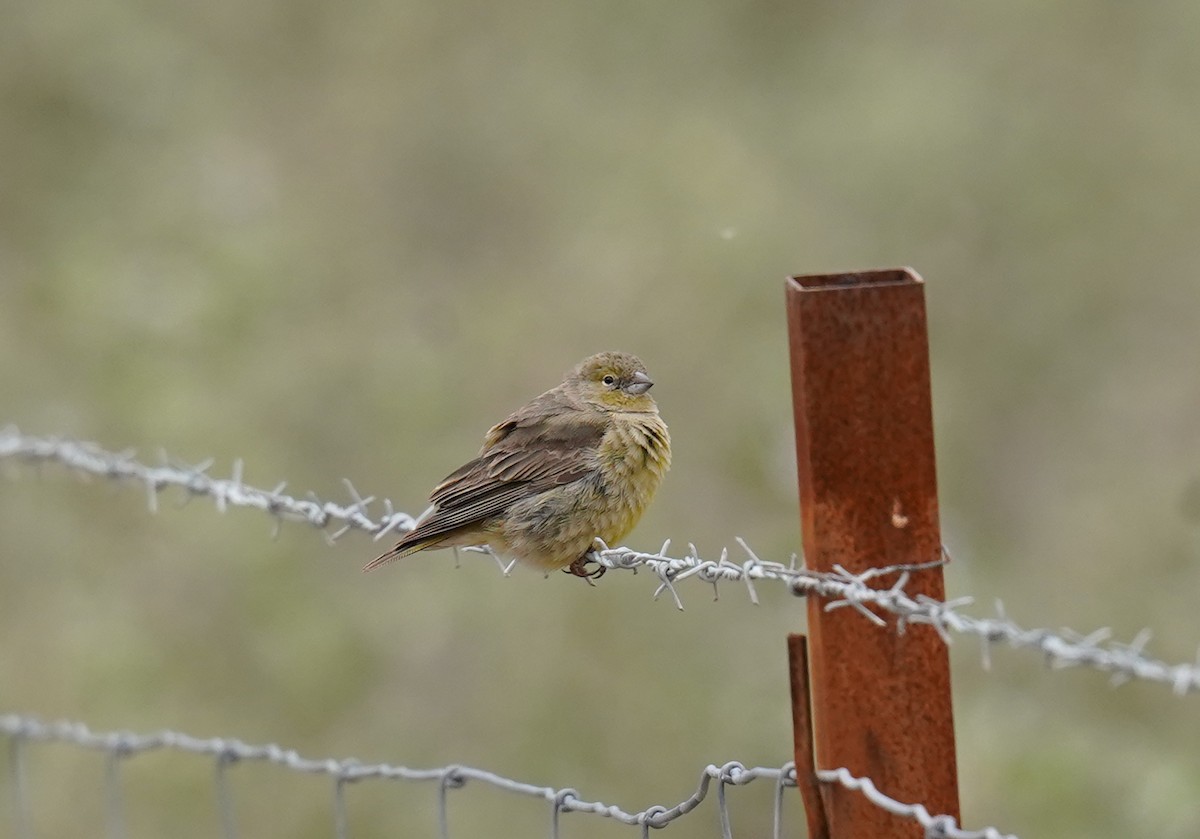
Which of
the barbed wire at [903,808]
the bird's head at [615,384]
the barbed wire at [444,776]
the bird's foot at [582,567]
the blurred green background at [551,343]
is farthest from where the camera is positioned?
the blurred green background at [551,343]

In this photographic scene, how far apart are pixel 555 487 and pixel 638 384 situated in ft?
2.01


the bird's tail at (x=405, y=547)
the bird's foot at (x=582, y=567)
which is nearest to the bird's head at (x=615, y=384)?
the bird's foot at (x=582, y=567)

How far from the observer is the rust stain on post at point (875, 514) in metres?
2.47

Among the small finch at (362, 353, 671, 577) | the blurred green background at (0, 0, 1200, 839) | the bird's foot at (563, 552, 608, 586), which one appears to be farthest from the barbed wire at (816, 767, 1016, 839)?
the blurred green background at (0, 0, 1200, 839)

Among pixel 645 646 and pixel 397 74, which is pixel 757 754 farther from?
pixel 397 74

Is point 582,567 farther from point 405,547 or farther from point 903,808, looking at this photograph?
point 903,808

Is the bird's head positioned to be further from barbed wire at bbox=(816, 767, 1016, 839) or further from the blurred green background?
barbed wire at bbox=(816, 767, 1016, 839)

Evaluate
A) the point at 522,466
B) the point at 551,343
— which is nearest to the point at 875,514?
the point at 522,466

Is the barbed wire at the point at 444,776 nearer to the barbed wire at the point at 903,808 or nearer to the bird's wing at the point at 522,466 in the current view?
the barbed wire at the point at 903,808

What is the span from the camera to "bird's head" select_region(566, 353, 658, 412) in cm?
573

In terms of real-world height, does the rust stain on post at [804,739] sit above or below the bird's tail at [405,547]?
below

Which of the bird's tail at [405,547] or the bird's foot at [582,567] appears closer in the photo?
the bird's tail at [405,547]

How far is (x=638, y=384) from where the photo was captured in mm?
5758

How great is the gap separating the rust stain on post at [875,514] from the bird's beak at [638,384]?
10.6ft
